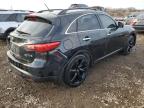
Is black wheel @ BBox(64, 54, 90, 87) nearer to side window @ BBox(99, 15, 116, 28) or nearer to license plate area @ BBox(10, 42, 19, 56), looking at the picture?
license plate area @ BBox(10, 42, 19, 56)

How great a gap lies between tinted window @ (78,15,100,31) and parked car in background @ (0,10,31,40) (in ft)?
17.5

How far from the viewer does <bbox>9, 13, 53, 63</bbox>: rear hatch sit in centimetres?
404

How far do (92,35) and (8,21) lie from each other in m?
5.87

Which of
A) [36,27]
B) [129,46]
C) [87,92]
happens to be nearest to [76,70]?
[87,92]

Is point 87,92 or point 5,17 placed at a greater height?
point 5,17

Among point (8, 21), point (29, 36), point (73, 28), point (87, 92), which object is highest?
point (73, 28)

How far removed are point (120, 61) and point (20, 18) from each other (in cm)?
577

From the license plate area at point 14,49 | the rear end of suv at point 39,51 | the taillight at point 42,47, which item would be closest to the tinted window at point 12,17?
the license plate area at point 14,49

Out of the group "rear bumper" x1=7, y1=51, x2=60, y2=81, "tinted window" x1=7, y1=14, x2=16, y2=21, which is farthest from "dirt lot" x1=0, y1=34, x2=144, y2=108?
"tinted window" x1=7, y1=14, x2=16, y2=21

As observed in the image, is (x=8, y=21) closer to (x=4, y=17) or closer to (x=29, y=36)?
(x=4, y=17)

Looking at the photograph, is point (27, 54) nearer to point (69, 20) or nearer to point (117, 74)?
point (69, 20)

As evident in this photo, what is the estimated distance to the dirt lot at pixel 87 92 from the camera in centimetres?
418

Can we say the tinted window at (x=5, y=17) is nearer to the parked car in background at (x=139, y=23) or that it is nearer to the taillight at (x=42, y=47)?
the taillight at (x=42, y=47)

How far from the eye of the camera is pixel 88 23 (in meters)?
4.99
